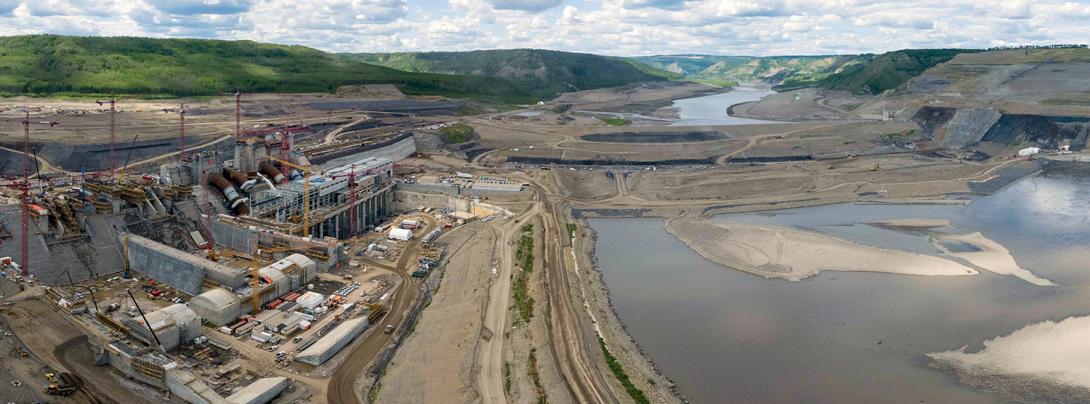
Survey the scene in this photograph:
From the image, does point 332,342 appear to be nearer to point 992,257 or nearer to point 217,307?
point 217,307

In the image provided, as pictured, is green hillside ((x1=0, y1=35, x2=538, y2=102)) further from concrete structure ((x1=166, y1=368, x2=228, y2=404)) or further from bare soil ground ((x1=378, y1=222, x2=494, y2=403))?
concrete structure ((x1=166, y1=368, x2=228, y2=404))

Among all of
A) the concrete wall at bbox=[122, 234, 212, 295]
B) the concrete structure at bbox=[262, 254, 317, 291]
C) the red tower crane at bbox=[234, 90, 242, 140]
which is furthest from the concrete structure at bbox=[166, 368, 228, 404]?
the red tower crane at bbox=[234, 90, 242, 140]

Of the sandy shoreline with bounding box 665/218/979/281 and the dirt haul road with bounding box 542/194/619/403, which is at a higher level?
the sandy shoreline with bounding box 665/218/979/281

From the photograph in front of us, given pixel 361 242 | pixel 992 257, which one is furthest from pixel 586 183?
pixel 992 257

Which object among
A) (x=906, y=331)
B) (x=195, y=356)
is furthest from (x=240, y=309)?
(x=906, y=331)

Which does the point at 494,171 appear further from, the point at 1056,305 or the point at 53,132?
the point at 1056,305

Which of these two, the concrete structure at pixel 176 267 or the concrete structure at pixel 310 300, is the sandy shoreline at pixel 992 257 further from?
the concrete structure at pixel 176 267
